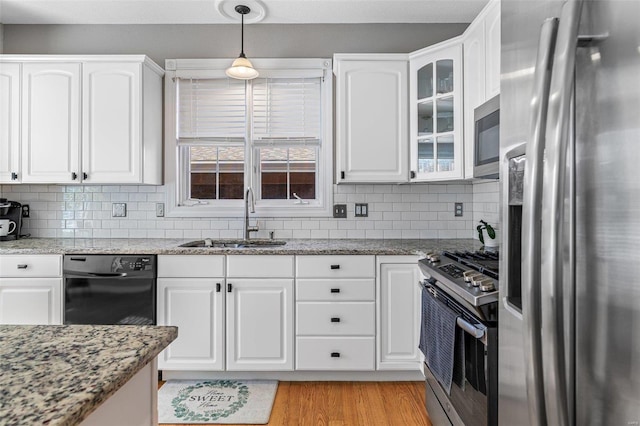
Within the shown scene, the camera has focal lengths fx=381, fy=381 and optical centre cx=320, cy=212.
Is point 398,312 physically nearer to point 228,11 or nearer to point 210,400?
point 210,400

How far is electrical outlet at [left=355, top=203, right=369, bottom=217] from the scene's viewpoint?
306 cm

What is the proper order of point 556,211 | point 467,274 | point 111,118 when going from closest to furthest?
point 556,211, point 467,274, point 111,118

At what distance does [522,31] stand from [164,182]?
282 centimetres

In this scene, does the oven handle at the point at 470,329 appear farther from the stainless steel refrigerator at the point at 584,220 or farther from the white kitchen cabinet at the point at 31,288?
the white kitchen cabinet at the point at 31,288

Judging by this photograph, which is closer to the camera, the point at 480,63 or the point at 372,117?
the point at 480,63

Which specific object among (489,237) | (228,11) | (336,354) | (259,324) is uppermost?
(228,11)

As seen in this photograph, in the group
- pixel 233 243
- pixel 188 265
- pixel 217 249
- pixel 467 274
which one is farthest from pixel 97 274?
pixel 467 274

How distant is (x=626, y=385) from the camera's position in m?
0.53

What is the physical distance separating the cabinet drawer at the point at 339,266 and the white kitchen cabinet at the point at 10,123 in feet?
7.14

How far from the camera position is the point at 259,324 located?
2.44 m

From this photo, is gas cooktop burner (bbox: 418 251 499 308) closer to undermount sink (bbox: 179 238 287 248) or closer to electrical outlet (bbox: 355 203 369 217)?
electrical outlet (bbox: 355 203 369 217)

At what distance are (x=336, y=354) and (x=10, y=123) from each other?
111 inches

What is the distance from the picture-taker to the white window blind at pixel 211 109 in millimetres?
3074

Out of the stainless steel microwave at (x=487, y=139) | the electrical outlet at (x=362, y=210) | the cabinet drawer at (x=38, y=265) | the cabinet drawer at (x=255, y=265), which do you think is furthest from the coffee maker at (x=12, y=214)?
the stainless steel microwave at (x=487, y=139)
